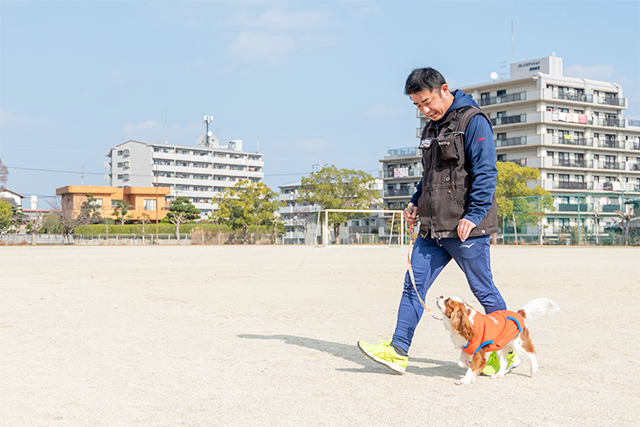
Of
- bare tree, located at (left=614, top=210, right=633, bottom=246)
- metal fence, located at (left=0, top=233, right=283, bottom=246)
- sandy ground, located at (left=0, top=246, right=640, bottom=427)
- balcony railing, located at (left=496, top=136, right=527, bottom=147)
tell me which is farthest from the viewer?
balcony railing, located at (left=496, top=136, right=527, bottom=147)

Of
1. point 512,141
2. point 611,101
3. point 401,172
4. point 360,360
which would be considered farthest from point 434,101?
point 401,172

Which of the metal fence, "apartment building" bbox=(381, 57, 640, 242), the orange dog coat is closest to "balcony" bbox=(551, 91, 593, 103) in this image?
"apartment building" bbox=(381, 57, 640, 242)

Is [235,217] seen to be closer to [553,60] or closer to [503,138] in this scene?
[503,138]

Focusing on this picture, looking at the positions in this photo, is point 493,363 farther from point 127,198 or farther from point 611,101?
point 127,198

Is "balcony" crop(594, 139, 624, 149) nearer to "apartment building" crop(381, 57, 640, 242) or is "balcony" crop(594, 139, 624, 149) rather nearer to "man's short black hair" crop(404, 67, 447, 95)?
"apartment building" crop(381, 57, 640, 242)

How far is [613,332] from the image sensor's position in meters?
4.60

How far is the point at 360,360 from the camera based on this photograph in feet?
12.1

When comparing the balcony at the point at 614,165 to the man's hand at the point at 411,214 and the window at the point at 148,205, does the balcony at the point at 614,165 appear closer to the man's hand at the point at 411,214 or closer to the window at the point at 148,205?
the window at the point at 148,205

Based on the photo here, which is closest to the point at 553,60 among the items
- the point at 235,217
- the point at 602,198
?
the point at 602,198

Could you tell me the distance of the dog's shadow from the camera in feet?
11.1

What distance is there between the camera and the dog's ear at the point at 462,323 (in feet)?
9.76

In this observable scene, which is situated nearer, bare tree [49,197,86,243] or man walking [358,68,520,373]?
man walking [358,68,520,373]

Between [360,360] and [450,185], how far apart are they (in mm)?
1257

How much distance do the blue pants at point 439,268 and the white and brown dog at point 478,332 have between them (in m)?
0.16
